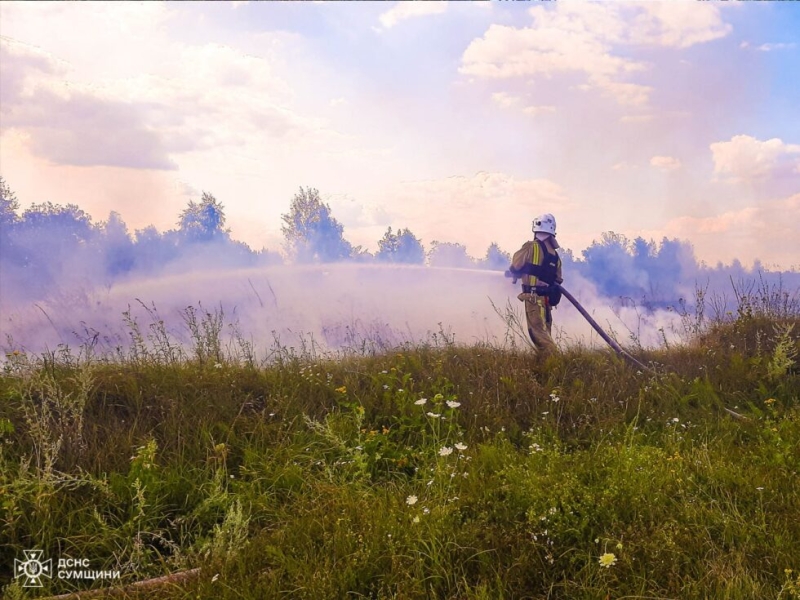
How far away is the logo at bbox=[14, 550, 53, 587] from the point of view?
3256 mm

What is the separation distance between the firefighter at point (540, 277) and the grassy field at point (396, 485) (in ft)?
7.23

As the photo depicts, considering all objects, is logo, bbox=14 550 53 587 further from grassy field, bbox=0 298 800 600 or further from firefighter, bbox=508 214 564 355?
firefighter, bbox=508 214 564 355

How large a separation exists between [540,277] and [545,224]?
0.84 metres

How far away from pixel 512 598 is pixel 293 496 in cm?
180

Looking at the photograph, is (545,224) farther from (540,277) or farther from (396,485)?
(396,485)

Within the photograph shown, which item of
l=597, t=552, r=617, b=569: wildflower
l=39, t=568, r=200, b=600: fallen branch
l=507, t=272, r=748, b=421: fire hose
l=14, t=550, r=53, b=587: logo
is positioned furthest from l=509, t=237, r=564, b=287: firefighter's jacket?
l=14, t=550, r=53, b=587: logo

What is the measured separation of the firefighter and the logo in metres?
6.84

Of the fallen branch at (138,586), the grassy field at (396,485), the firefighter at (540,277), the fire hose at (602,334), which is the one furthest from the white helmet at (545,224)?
the fallen branch at (138,586)

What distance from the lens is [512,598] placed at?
2.77 meters

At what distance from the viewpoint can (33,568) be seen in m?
3.37

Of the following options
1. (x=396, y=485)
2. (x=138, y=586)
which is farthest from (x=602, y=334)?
(x=138, y=586)

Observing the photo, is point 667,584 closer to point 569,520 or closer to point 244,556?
point 569,520

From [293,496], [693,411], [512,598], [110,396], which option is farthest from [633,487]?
[110,396]

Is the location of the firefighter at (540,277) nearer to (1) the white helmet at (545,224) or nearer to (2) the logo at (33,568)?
(1) the white helmet at (545,224)
